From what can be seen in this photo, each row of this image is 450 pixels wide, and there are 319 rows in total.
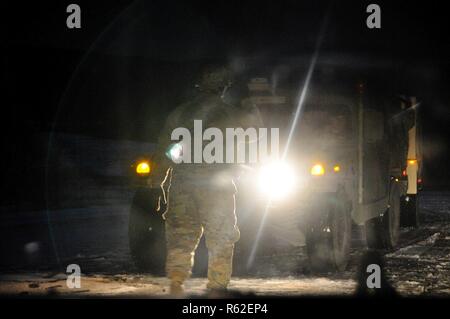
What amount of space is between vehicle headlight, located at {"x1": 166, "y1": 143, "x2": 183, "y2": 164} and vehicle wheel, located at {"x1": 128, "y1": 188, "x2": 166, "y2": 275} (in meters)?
2.48

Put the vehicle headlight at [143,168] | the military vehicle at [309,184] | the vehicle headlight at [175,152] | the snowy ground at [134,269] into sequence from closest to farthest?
the vehicle headlight at [175,152], the snowy ground at [134,269], the vehicle headlight at [143,168], the military vehicle at [309,184]

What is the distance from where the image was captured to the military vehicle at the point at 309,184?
29.7ft

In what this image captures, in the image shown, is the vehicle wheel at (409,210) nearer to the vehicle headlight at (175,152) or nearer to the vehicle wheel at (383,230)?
the vehicle wheel at (383,230)

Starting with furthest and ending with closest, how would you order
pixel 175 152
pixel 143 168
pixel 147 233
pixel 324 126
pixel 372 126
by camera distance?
pixel 372 126 < pixel 324 126 < pixel 147 233 < pixel 143 168 < pixel 175 152

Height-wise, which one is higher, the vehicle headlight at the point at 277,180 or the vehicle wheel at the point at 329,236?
the vehicle headlight at the point at 277,180

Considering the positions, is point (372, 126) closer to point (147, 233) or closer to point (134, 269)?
point (147, 233)

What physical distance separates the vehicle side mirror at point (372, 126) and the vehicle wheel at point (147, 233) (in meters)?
2.88

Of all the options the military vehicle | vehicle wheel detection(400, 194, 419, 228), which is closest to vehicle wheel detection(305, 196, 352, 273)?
the military vehicle

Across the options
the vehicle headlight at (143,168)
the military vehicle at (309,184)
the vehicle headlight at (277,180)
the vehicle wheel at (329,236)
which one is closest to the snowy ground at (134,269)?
the vehicle wheel at (329,236)

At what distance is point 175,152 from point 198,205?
0.50 metres

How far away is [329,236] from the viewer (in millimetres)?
9266

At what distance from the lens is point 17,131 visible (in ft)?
85.3

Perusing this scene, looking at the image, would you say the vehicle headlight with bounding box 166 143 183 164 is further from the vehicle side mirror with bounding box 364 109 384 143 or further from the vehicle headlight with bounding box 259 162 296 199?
the vehicle side mirror with bounding box 364 109 384 143

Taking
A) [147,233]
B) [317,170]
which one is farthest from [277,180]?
[147,233]
